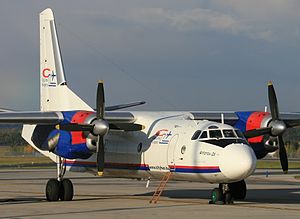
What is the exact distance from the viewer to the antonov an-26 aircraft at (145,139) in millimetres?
21391

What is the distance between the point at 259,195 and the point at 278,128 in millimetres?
5200

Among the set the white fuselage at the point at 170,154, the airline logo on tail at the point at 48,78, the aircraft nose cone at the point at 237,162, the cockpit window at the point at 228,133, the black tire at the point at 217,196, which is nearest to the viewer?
the aircraft nose cone at the point at 237,162

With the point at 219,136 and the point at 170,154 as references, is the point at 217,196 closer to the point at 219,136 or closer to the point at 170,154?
the point at 219,136

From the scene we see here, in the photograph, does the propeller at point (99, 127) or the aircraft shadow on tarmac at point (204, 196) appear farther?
the aircraft shadow on tarmac at point (204, 196)

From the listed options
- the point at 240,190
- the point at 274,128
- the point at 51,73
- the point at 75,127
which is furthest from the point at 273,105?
the point at 51,73

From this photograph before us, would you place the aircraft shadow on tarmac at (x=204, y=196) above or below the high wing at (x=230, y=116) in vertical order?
below

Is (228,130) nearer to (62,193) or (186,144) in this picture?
(186,144)

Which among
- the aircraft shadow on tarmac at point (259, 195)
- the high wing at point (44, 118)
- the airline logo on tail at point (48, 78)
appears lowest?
the aircraft shadow on tarmac at point (259, 195)

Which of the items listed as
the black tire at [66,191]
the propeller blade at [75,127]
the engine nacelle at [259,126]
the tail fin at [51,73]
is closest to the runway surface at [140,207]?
the black tire at [66,191]

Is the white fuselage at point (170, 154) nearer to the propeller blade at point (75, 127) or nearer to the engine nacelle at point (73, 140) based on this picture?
the engine nacelle at point (73, 140)

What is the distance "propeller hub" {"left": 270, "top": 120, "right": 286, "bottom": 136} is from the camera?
930 inches

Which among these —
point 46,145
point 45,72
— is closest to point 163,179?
point 46,145

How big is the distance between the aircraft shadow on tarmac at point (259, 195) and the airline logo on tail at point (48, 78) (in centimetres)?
562

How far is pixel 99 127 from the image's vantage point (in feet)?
73.8
